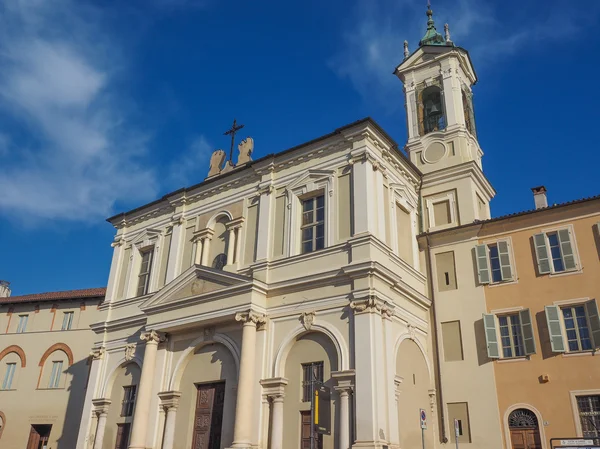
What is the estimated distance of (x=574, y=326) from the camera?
19.4m

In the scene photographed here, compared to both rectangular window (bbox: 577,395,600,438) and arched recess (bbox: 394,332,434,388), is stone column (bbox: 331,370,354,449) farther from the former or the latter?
rectangular window (bbox: 577,395,600,438)

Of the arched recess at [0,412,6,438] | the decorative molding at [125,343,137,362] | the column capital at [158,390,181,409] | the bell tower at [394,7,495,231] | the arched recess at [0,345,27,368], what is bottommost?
the column capital at [158,390,181,409]

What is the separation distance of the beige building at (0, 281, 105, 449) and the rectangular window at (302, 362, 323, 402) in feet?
61.4

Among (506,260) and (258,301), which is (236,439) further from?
(506,260)

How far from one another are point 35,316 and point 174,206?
16710mm

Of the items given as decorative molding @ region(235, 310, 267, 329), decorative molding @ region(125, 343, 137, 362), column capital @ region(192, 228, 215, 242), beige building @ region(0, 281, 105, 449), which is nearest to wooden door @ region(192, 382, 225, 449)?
decorative molding @ region(235, 310, 267, 329)

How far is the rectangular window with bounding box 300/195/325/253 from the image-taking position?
67.5 ft

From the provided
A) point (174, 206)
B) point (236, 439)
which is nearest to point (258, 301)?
point (236, 439)

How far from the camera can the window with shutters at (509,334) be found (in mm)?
19938

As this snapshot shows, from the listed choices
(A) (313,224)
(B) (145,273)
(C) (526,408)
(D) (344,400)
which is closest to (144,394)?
(B) (145,273)

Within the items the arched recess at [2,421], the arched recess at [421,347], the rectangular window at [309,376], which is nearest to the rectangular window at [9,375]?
the arched recess at [2,421]

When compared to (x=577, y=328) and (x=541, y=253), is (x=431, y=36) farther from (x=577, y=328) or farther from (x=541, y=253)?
(x=577, y=328)

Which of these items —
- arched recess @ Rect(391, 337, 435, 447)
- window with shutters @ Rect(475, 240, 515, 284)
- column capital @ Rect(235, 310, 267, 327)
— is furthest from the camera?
window with shutters @ Rect(475, 240, 515, 284)

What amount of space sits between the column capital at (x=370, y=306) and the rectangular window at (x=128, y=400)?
429 inches
